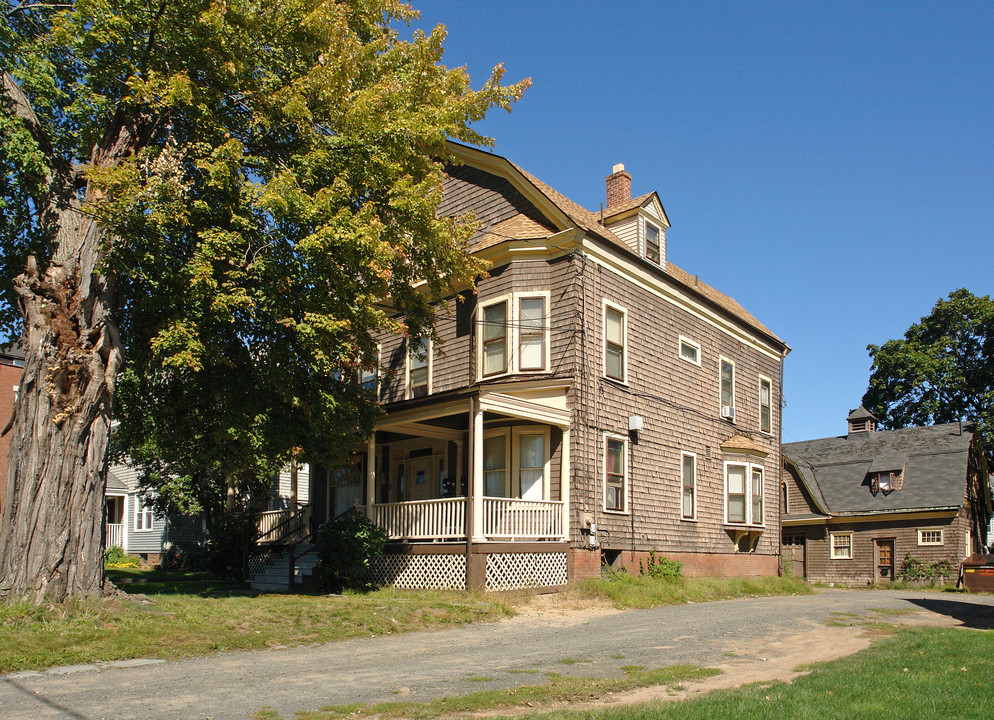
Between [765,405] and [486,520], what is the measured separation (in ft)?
45.7

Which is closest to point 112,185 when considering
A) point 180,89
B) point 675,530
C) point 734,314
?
point 180,89

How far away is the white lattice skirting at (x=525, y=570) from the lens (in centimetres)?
1656

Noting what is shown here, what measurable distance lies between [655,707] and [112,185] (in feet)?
33.2

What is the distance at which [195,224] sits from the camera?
1338 centimetres

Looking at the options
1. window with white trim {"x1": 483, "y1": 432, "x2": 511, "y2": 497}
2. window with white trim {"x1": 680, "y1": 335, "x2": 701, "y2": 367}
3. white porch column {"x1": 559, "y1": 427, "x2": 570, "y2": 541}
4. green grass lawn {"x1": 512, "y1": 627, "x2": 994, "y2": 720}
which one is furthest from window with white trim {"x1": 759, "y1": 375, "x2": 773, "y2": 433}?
green grass lawn {"x1": 512, "y1": 627, "x2": 994, "y2": 720}

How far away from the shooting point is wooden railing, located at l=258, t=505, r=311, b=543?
22.5 m

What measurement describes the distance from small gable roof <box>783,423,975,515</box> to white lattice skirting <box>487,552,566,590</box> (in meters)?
20.2

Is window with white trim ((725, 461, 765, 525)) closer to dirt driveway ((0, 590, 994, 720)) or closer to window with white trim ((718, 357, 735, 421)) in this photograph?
window with white trim ((718, 357, 735, 421))

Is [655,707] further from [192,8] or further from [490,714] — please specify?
[192,8]

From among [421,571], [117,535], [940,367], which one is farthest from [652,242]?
[940,367]

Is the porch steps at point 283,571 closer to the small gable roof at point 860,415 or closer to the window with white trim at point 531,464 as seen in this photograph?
the window with white trim at point 531,464

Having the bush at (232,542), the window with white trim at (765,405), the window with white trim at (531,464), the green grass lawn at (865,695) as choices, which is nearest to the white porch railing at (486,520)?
the window with white trim at (531,464)

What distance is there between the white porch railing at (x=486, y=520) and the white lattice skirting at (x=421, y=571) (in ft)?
1.50

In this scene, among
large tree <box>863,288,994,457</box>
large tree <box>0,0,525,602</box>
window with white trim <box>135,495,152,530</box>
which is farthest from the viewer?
large tree <box>863,288,994,457</box>
